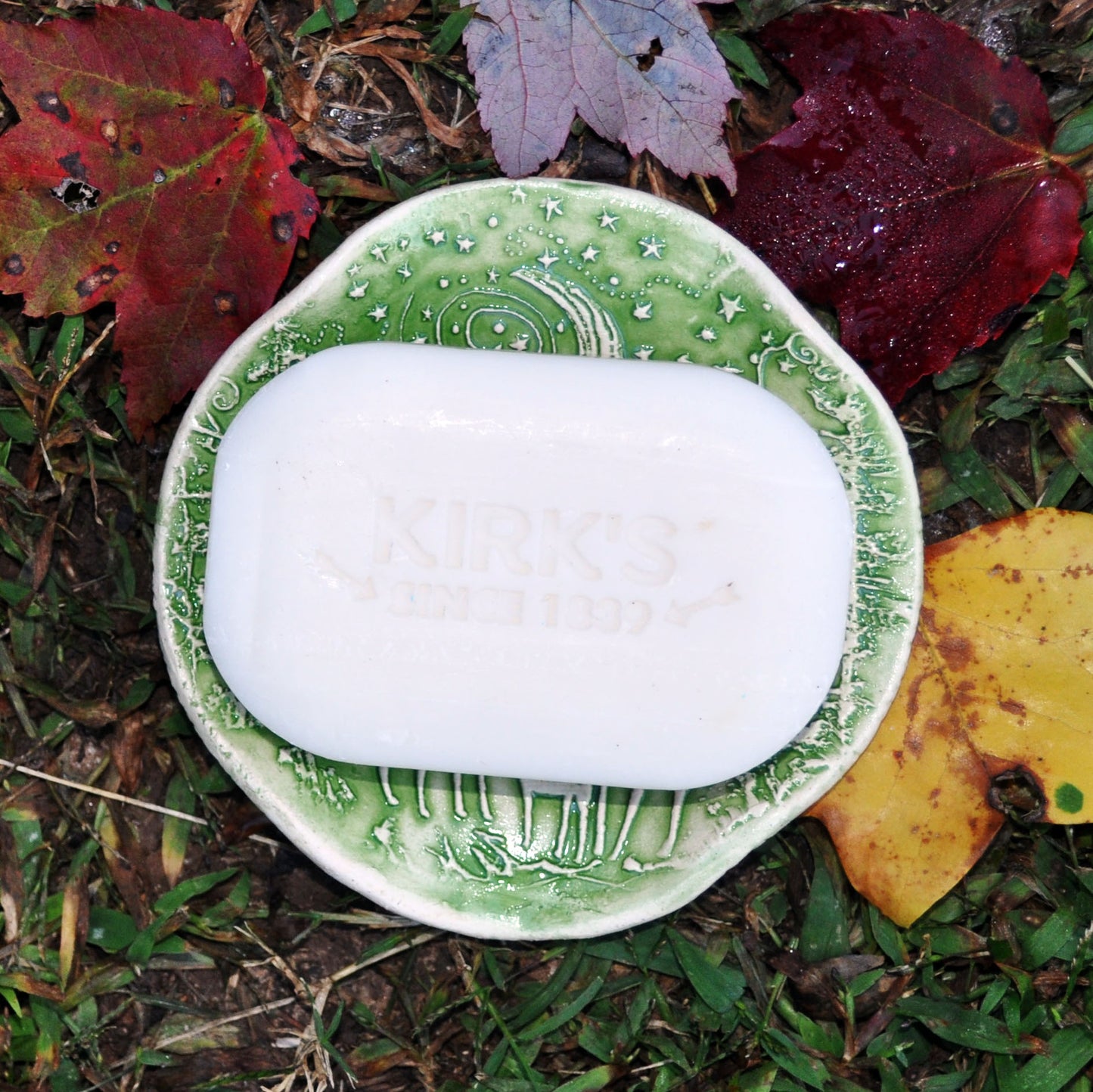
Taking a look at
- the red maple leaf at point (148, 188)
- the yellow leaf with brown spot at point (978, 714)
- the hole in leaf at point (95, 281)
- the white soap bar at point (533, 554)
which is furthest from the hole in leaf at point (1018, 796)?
the hole in leaf at point (95, 281)

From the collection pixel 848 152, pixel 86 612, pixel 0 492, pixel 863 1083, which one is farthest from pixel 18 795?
pixel 848 152

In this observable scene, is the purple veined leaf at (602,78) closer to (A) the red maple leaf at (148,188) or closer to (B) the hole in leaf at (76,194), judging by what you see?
(A) the red maple leaf at (148,188)

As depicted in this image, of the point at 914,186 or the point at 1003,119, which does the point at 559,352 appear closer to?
the point at 914,186

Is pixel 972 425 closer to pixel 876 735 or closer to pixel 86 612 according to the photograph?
pixel 876 735

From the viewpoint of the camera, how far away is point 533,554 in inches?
45.4

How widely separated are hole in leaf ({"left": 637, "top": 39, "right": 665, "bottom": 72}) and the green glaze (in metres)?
0.17

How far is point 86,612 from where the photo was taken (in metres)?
1.40

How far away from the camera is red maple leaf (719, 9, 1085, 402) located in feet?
4.22

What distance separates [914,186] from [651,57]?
324 millimetres

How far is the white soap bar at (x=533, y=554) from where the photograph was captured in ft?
3.75

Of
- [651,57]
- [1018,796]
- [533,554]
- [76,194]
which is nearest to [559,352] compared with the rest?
[533,554]

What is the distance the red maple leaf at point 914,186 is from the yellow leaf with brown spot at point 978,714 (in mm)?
244

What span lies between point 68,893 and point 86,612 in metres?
0.34

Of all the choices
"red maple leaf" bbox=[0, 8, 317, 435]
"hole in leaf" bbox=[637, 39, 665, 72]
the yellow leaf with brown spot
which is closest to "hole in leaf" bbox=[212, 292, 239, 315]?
"red maple leaf" bbox=[0, 8, 317, 435]
